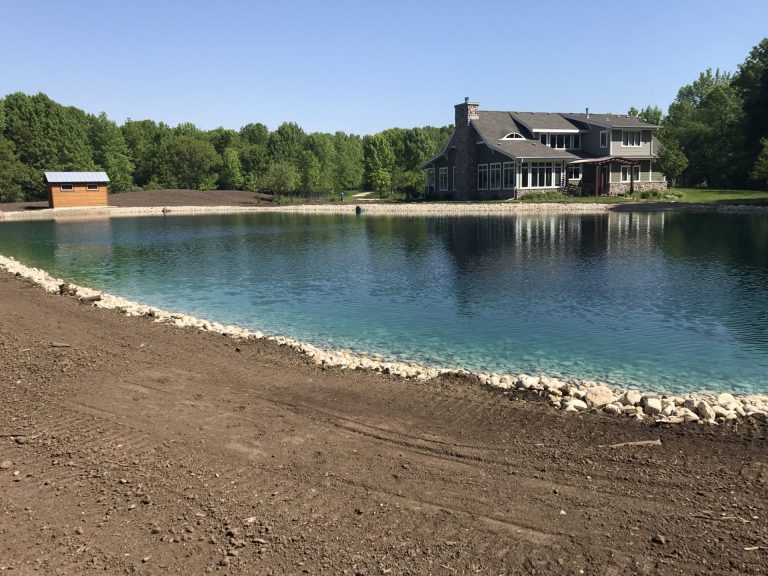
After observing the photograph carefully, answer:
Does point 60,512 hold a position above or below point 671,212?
below

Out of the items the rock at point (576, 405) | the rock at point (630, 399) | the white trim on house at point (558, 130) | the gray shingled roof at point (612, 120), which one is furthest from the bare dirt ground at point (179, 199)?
the rock at point (630, 399)

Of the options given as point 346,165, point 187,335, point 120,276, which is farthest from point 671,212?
point 346,165

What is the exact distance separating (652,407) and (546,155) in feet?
178

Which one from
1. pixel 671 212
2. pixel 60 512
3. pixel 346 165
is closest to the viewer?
pixel 60 512

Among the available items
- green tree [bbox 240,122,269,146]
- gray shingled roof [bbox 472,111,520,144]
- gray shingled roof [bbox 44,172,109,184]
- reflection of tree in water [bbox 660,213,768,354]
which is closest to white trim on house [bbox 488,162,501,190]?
gray shingled roof [bbox 472,111,520,144]

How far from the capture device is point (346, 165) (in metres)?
102

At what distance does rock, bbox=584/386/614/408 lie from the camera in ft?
28.4

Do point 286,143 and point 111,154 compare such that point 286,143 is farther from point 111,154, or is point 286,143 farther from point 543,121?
point 543,121

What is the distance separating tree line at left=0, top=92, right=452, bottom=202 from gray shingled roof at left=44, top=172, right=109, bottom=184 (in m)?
8.76

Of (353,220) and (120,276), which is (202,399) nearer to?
(120,276)

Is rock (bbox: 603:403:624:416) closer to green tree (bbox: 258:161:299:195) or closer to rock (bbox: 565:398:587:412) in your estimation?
rock (bbox: 565:398:587:412)

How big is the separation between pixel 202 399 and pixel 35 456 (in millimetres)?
2366

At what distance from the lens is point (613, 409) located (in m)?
8.39

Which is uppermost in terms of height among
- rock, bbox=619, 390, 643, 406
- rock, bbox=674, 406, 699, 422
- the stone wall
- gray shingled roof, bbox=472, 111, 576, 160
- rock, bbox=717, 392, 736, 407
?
gray shingled roof, bbox=472, 111, 576, 160
